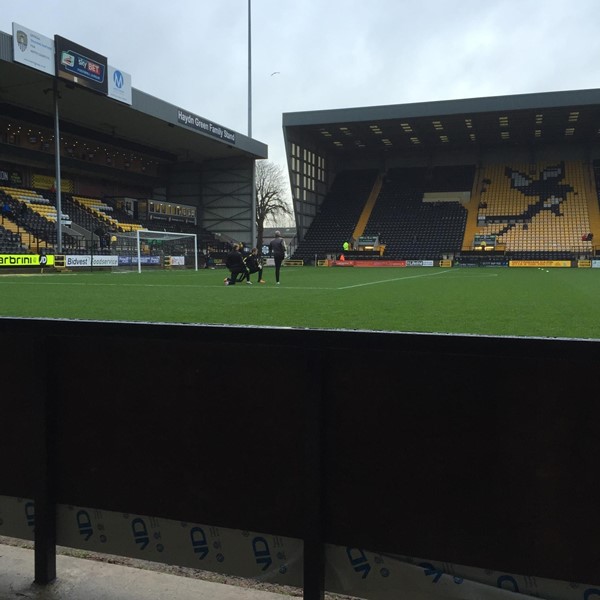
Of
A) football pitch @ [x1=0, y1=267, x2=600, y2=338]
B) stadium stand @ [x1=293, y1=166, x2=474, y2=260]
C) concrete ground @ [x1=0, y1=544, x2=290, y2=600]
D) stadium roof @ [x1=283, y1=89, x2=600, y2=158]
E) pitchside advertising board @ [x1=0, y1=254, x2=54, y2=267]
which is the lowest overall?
concrete ground @ [x1=0, y1=544, x2=290, y2=600]

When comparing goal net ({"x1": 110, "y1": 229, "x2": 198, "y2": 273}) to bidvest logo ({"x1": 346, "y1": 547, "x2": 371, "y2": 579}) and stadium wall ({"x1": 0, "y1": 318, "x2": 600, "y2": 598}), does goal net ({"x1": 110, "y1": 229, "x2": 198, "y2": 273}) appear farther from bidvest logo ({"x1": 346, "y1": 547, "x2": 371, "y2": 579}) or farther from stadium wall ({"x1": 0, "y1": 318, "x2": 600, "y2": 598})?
bidvest logo ({"x1": 346, "y1": 547, "x2": 371, "y2": 579})

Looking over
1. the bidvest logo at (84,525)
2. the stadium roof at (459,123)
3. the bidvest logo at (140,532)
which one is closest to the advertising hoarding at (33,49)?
the stadium roof at (459,123)

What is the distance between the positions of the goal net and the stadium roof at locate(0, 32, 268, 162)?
771cm

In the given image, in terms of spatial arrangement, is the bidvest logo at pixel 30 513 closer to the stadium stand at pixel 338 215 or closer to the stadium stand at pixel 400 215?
the stadium stand at pixel 400 215

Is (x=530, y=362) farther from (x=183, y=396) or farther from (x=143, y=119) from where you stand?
(x=143, y=119)

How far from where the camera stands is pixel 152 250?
38.8m

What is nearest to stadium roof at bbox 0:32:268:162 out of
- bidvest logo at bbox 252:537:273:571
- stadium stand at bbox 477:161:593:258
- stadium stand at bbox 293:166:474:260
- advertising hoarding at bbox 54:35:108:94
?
advertising hoarding at bbox 54:35:108:94

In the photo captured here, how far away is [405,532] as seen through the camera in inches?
85.6

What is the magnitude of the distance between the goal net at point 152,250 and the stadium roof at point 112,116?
304 inches

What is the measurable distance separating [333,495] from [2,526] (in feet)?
5.17

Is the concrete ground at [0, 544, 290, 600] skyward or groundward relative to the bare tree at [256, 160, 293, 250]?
groundward

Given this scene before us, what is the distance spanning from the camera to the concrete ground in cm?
262

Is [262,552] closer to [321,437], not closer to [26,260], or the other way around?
[321,437]

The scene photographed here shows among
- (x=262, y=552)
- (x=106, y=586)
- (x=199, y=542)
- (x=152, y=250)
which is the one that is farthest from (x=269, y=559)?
(x=152, y=250)
